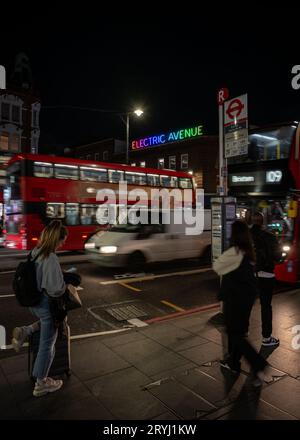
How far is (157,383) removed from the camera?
3.86m

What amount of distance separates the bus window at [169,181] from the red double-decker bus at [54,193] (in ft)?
6.13

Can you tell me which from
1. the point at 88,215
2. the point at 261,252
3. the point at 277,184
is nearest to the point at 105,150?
the point at 88,215

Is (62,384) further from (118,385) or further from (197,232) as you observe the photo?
(197,232)

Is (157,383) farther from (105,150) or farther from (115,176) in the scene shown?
(105,150)

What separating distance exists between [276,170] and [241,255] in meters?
5.39

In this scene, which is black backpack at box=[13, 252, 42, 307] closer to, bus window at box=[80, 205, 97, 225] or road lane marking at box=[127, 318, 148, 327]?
road lane marking at box=[127, 318, 148, 327]

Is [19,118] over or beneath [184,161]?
over

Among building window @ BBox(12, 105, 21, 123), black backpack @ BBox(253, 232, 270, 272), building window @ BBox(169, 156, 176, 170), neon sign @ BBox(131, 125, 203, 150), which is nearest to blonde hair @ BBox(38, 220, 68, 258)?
black backpack @ BBox(253, 232, 270, 272)

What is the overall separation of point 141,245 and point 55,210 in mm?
5474

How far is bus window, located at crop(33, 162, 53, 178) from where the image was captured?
1394 cm

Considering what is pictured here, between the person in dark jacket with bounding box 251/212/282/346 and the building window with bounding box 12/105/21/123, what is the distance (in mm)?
35746

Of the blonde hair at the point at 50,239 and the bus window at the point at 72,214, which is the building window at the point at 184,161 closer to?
the bus window at the point at 72,214

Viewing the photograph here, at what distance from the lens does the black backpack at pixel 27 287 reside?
11.1 ft
